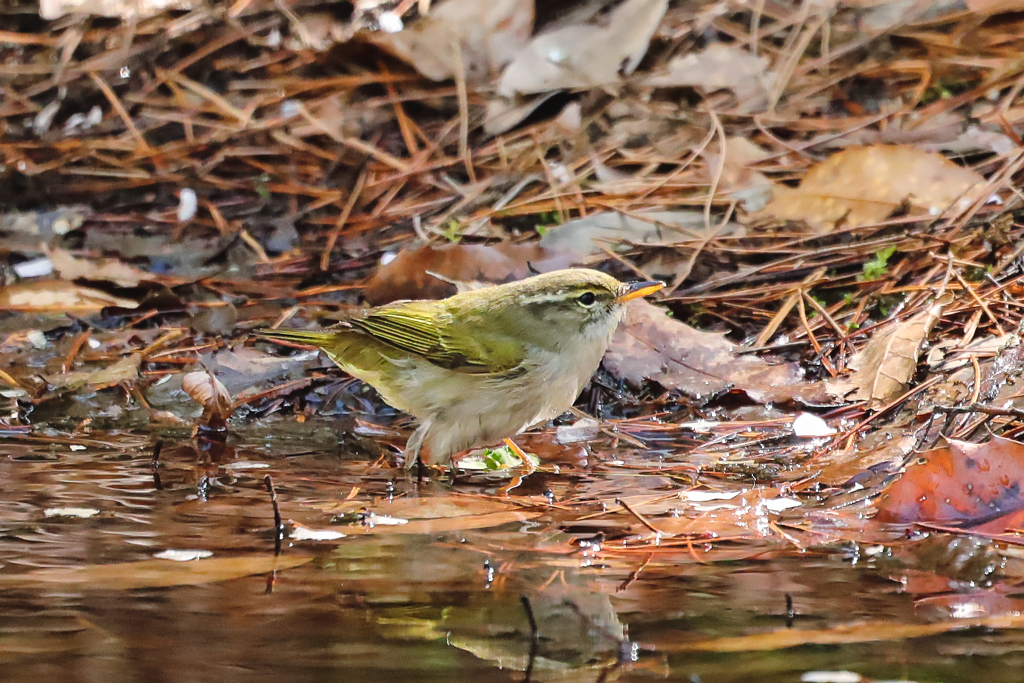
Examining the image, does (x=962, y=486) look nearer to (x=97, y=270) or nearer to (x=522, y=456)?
(x=522, y=456)

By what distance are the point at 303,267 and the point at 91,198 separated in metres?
1.84

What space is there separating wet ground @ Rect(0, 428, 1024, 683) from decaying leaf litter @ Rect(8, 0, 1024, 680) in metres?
0.02

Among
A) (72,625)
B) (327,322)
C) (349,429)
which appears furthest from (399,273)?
(72,625)

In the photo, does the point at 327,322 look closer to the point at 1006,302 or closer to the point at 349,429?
the point at 349,429

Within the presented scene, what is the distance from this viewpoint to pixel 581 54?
6820mm

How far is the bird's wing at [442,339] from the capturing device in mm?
4164

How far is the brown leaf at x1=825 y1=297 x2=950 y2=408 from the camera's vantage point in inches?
159

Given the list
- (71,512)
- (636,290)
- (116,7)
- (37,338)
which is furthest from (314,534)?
(116,7)

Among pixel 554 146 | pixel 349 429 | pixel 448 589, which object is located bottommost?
pixel 349 429

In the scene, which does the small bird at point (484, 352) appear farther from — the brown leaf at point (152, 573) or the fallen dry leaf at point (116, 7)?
the fallen dry leaf at point (116, 7)

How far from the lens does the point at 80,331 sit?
17.8ft

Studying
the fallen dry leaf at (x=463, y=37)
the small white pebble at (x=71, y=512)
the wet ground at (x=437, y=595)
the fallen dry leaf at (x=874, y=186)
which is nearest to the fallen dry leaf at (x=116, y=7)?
the fallen dry leaf at (x=463, y=37)

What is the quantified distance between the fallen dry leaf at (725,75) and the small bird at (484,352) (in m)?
2.91

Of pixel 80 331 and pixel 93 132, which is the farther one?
pixel 93 132
